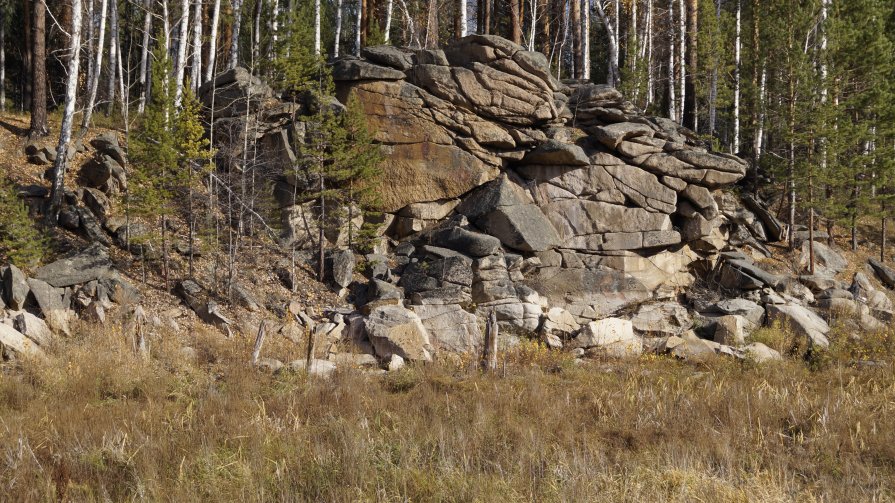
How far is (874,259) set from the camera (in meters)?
23.7

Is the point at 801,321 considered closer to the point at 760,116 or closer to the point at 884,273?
the point at 884,273

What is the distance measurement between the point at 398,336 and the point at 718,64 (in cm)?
2222

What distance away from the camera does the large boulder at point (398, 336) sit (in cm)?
1178

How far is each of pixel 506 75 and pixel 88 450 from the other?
16.2 metres

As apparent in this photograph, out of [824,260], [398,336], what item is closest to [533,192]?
[398,336]

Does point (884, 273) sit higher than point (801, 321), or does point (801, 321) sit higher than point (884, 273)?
point (884, 273)

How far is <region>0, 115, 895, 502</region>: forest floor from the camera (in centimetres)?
529

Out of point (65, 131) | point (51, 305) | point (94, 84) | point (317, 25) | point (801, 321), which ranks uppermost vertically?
point (317, 25)

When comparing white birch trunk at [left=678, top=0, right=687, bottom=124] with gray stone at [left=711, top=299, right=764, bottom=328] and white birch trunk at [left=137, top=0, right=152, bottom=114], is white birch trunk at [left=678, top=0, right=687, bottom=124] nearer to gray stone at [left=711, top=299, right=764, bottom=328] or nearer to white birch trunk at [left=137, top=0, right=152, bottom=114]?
gray stone at [left=711, top=299, right=764, bottom=328]

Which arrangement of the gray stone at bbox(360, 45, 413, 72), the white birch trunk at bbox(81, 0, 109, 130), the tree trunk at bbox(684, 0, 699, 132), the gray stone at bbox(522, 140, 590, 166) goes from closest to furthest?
the white birch trunk at bbox(81, 0, 109, 130)
the gray stone at bbox(522, 140, 590, 166)
the gray stone at bbox(360, 45, 413, 72)
the tree trunk at bbox(684, 0, 699, 132)

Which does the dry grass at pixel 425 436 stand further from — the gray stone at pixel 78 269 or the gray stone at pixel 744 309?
the gray stone at pixel 744 309

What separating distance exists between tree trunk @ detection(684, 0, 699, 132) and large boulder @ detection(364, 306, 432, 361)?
1933cm

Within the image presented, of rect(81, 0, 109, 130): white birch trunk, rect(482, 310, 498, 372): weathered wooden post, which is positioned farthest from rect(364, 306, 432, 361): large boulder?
rect(81, 0, 109, 130): white birch trunk

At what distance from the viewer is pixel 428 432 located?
6.61 m
